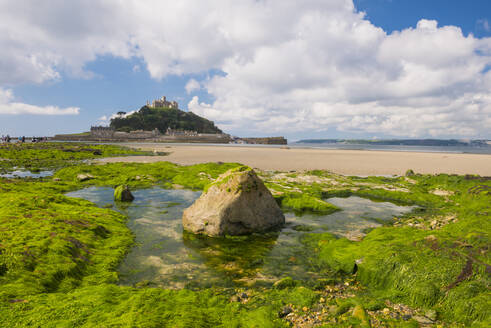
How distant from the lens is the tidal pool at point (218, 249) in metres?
5.95

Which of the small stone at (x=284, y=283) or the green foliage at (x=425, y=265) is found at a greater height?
the green foliage at (x=425, y=265)

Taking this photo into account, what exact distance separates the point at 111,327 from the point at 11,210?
764 centimetres

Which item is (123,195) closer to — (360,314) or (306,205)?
(306,205)

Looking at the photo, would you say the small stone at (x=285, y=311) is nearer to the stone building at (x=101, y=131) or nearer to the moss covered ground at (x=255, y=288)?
the moss covered ground at (x=255, y=288)

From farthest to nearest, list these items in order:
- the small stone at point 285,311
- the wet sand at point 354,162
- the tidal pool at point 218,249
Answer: the wet sand at point 354,162, the tidal pool at point 218,249, the small stone at point 285,311

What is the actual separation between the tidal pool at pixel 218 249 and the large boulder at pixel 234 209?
0.37m

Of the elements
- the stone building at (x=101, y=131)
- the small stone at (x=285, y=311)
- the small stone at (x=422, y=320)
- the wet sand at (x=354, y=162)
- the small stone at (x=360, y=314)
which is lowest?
the small stone at (x=285, y=311)

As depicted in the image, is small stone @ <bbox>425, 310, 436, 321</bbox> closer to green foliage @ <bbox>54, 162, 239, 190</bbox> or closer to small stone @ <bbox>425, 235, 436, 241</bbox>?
small stone @ <bbox>425, 235, 436, 241</bbox>

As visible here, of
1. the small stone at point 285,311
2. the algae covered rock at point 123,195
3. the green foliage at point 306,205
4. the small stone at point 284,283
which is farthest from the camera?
the algae covered rock at point 123,195

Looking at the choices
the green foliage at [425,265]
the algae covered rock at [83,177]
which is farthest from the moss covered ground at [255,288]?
the algae covered rock at [83,177]

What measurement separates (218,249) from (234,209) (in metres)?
1.81

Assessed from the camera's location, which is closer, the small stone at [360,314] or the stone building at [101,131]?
the small stone at [360,314]

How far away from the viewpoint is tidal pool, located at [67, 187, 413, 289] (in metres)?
5.95

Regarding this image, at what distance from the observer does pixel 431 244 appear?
595 centimetres
